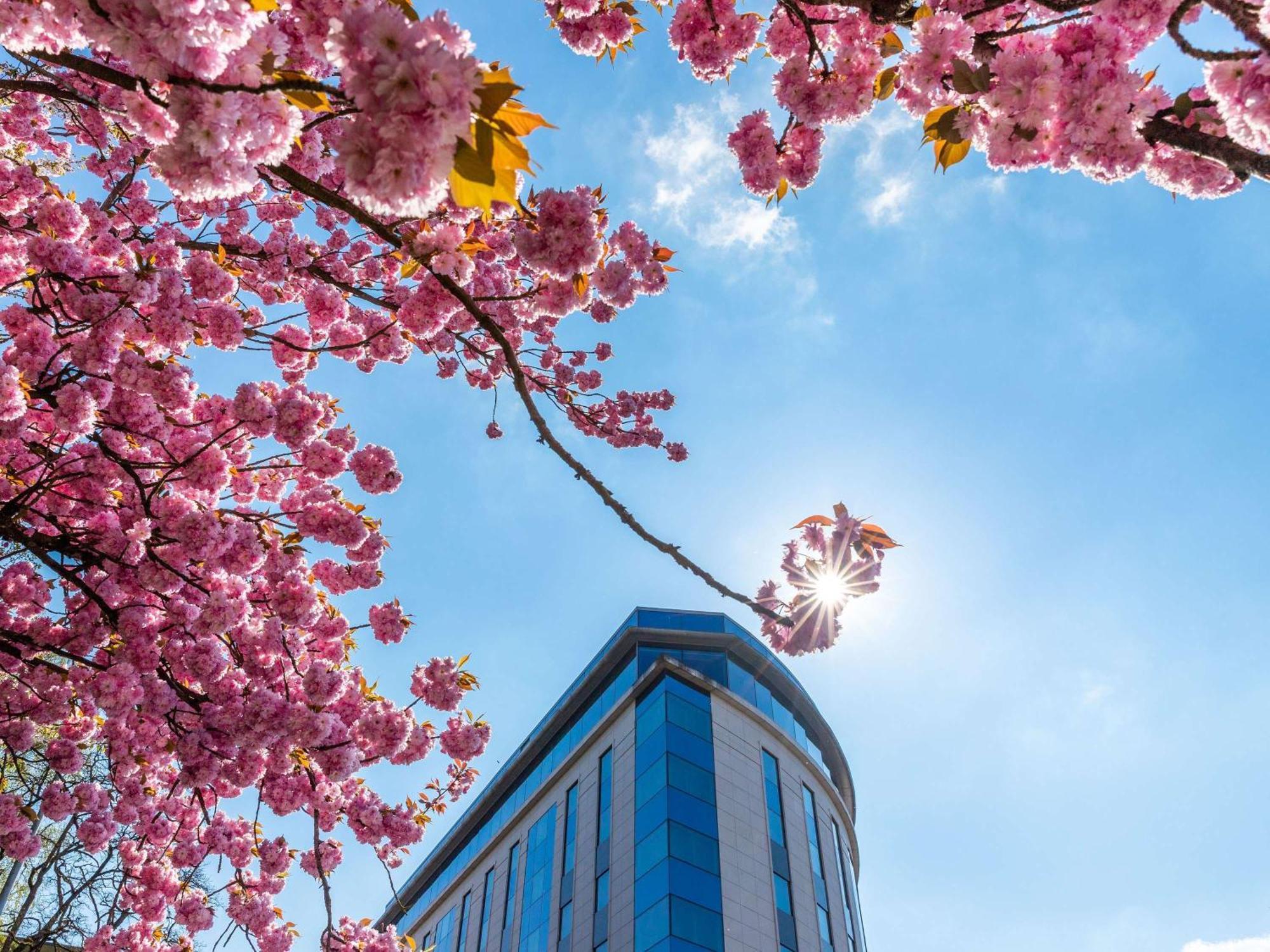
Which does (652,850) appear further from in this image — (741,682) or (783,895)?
(741,682)

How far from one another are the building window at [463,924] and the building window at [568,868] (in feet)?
31.0

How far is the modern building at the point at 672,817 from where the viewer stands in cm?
2173

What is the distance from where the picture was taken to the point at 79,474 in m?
4.93

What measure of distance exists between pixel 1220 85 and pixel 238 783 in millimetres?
6987

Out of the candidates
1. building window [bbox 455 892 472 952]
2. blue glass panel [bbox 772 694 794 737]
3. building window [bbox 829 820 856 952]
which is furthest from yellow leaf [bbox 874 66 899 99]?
building window [bbox 455 892 472 952]

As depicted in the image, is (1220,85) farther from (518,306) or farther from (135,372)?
(135,372)

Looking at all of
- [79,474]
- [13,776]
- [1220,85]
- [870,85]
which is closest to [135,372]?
[79,474]

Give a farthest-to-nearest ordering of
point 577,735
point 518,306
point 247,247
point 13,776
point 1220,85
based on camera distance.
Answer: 1. point 577,735
2. point 13,776
3. point 247,247
4. point 518,306
5. point 1220,85

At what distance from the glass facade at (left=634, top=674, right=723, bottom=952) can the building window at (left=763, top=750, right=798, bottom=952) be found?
254 cm

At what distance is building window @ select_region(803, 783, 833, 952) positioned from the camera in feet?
78.4

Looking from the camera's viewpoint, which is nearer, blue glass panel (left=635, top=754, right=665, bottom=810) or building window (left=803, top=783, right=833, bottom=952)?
blue glass panel (left=635, top=754, right=665, bottom=810)

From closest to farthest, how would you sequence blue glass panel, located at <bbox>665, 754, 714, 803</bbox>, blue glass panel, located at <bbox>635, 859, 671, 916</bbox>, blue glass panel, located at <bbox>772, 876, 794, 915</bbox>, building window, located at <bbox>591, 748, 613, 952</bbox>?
blue glass panel, located at <bbox>635, 859, 671, 916</bbox>
building window, located at <bbox>591, 748, 613, 952</bbox>
blue glass panel, located at <bbox>772, 876, 794, 915</bbox>
blue glass panel, located at <bbox>665, 754, 714, 803</bbox>

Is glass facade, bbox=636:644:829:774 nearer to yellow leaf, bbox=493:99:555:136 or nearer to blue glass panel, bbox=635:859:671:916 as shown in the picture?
blue glass panel, bbox=635:859:671:916

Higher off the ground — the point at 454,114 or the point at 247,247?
the point at 247,247
